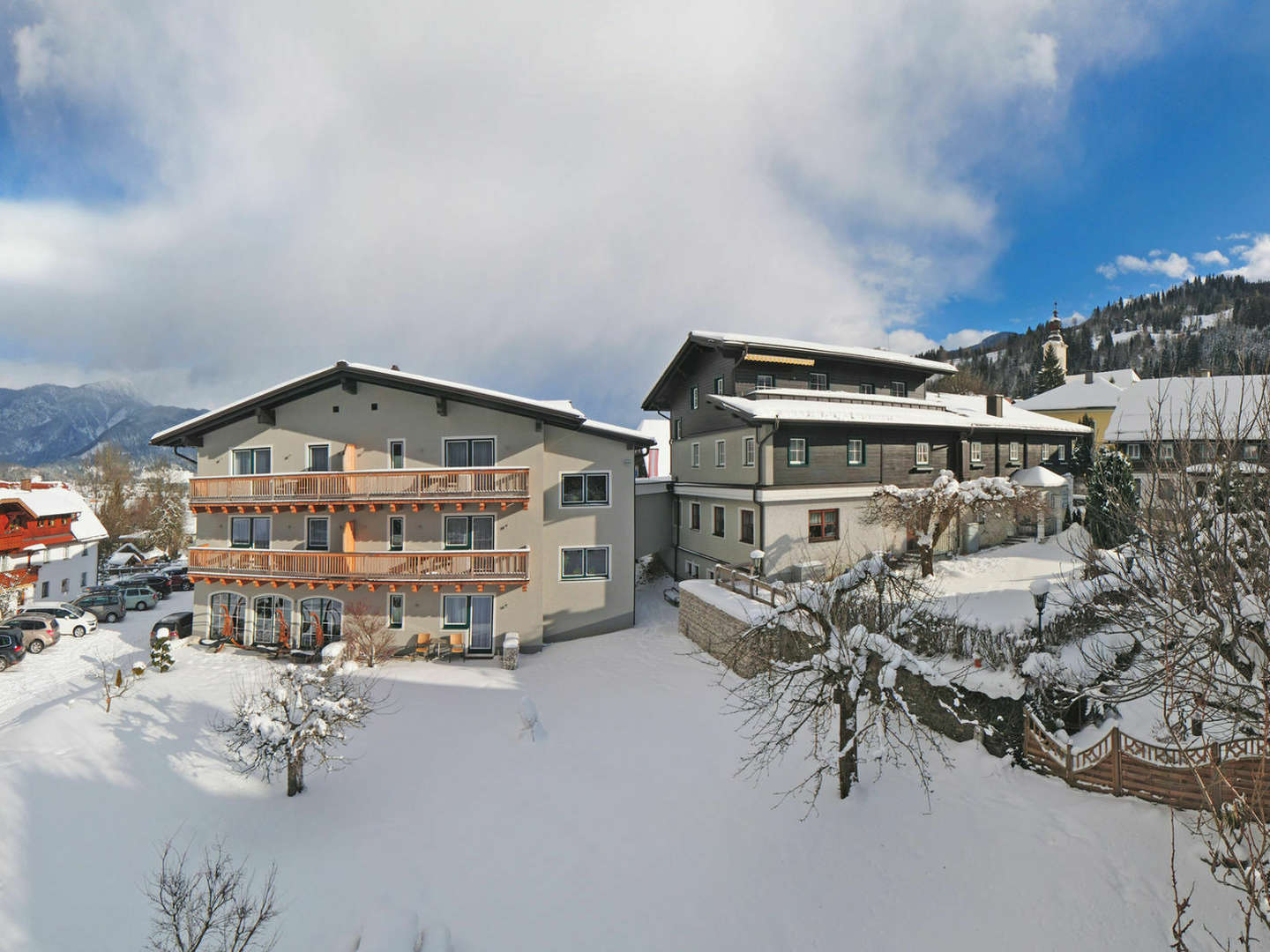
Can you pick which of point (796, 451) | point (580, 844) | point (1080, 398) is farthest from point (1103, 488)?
point (1080, 398)

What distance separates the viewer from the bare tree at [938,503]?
→ 21922 mm

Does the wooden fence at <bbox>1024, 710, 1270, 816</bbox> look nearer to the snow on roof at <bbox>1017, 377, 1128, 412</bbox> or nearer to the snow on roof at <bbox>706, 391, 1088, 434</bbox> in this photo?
the snow on roof at <bbox>706, 391, 1088, 434</bbox>

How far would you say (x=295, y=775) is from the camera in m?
12.3

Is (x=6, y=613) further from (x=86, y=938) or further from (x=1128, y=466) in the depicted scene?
(x=1128, y=466)

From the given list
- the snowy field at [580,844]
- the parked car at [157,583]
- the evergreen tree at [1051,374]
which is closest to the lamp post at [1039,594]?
the snowy field at [580,844]

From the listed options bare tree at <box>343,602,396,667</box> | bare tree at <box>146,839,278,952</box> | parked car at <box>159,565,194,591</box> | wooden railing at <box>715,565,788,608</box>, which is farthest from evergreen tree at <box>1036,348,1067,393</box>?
parked car at <box>159,565,194,591</box>

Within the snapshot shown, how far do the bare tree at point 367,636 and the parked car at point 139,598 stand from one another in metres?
21.6

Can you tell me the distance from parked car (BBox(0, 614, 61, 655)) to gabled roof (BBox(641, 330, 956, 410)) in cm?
3200

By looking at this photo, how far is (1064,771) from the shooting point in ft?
34.7

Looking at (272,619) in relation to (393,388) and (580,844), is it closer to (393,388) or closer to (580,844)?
(393,388)

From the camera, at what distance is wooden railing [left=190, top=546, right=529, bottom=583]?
20281 mm

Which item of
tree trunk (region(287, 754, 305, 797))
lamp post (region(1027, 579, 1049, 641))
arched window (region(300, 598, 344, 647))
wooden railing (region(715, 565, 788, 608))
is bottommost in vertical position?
tree trunk (region(287, 754, 305, 797))

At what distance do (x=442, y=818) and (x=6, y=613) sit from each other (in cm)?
3158

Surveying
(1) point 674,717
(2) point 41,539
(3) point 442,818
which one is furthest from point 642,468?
(2) point 41,539
